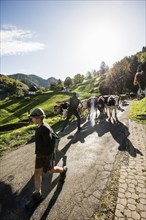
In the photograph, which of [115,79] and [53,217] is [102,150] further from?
[115,79]

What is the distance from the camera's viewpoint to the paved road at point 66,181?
516 centimetres

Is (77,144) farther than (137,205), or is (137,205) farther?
(77,144)

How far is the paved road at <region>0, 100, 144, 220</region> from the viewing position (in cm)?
516

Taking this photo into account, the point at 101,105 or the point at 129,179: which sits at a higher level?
the point at 101,105

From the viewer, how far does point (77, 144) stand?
10.6m

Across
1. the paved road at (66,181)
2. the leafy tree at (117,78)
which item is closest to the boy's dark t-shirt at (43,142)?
the paved road at (66,181)

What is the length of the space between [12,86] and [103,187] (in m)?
112

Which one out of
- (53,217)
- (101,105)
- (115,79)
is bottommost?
(53,217)

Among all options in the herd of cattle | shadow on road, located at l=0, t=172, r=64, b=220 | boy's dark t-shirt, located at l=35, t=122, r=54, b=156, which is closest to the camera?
shadow on road, located at l=0, t=172, r=64, b=220

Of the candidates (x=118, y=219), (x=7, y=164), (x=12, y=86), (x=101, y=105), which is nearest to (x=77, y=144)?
(x=7, y=164)

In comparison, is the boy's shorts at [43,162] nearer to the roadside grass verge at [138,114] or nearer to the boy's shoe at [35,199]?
the boy's shoe at [35,199]

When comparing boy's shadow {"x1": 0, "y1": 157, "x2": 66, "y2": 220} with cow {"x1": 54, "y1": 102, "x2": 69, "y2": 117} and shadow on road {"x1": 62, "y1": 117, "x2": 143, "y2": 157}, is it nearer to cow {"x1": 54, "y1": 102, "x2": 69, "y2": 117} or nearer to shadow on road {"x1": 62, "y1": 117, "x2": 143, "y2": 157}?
shadow on road {"x1": 62, "y1": 117, "x2": 143, "y2": 157}

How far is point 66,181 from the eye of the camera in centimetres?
661

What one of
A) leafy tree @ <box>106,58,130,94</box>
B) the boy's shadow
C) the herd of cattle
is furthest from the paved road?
leafy tree @ <box>106,58,130,94</box>
